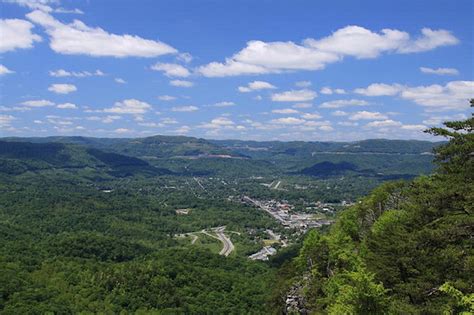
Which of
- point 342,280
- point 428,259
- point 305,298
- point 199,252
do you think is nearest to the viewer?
point 428,259

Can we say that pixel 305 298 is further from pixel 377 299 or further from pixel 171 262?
pixel 171 262

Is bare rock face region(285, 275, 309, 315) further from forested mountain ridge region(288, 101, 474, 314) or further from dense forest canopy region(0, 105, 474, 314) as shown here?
forested mountain ridge region(288, 101, 474, 314)

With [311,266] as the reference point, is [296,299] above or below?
below

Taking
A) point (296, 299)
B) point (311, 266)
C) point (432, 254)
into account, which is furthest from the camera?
point (311, 266)

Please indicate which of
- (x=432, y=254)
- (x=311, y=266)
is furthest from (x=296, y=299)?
(x=432, y=254)

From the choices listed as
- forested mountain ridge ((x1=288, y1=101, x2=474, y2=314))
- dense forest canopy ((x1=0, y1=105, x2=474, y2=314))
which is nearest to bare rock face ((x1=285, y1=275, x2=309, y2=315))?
dense forest canopy ((x1=0, y1=105, x2=474, y2=314))

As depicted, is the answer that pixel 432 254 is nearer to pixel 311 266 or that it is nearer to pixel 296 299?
pixel 296 299

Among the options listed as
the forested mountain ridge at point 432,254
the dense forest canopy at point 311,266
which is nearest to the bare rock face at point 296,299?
the dense forest canopy at point 311,266

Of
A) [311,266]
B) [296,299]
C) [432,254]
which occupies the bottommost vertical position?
[296,299]

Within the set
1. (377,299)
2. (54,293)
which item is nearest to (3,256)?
(54,293)

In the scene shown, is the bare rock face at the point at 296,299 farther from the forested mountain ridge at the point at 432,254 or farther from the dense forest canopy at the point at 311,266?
the forested mountain ridge at the point at 432,254

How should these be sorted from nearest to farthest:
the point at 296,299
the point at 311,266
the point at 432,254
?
the point at 432,254
the point at 296,299
the point at 311,266
